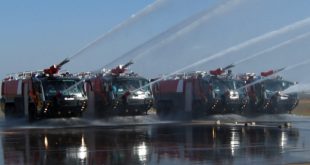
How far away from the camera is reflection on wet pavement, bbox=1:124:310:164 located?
595 inches

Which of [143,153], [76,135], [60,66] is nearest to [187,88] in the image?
[60,66]

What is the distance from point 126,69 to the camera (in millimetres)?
32531

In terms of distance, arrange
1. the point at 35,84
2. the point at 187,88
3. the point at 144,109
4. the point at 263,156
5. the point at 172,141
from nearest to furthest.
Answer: the point at 263,156 → the point at 172,141 → the point at 35,84 → the point at 144,109 → the point at 187,88

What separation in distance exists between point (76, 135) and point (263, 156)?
363 inches

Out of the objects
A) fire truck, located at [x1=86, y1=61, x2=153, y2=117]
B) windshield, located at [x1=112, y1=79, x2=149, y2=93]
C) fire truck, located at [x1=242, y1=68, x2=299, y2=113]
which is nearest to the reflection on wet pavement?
fire truck, located at [x1=86, y1=61, x2=153, y2=117]

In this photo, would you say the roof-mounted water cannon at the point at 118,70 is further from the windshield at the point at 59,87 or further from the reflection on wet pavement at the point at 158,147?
the reflection on wet pavement at the point at 158,147

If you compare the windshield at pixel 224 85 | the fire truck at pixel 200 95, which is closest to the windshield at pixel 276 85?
the fire truck at pixel 200 95

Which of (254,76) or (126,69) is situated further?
(254,76)

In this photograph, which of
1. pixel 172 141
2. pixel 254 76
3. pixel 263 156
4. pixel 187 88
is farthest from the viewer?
pixel 254 76

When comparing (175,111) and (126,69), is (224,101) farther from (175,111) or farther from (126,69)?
(126,69)

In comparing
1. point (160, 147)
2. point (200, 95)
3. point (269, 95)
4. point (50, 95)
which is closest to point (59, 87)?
point (50, 95)

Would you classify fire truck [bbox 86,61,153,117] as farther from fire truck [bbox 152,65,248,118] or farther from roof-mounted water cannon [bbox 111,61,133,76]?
fire truck [bbox 152,65,248,118]

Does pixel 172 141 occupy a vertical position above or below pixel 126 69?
below

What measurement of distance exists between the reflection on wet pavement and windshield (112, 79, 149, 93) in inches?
289
